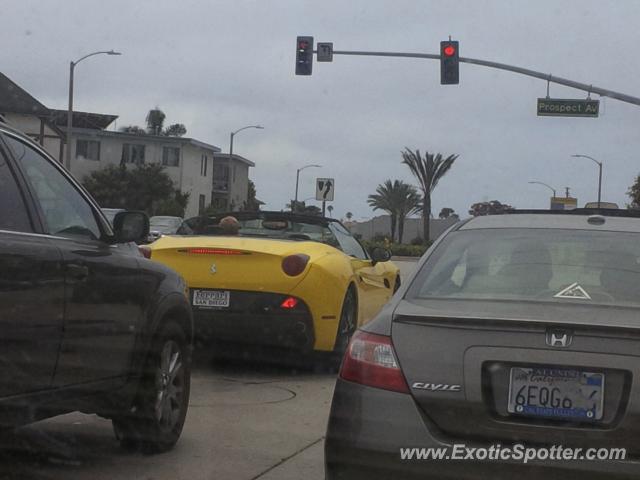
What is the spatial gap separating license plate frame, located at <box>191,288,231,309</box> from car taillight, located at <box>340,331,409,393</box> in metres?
4.38

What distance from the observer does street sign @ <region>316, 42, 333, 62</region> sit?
80.9 ft

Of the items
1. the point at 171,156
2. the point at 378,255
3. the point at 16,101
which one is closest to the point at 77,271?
the point at 378,255

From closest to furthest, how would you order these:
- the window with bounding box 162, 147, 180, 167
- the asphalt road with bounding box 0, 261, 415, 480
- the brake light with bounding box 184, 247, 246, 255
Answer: the asphalt road with bounding box 0, 261, 415, 480 < the brake light with bounding box 184, 247, 246, 255 < the window with bounding box 162, 147, 180, 167

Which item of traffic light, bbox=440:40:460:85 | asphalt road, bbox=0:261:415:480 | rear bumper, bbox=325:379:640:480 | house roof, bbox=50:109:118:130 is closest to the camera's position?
rear bumper, bbox=325:379:640:480

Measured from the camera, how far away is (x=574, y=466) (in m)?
3.34

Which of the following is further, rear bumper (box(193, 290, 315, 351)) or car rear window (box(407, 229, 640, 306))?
rear bumper (box(193, 290, 315, 351))

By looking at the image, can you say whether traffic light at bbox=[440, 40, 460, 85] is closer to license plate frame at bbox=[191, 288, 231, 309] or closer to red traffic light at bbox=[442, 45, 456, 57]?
red traffic light at bbox=[442, 45, 456, 57]

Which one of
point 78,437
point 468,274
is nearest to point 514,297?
point 468,274

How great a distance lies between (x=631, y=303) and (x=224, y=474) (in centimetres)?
248

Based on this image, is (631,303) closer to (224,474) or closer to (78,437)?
(224,474)

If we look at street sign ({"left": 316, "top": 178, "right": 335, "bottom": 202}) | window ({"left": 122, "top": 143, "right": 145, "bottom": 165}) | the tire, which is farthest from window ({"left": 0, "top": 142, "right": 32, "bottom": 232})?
window ({"left": 122, "top": 143, "right": 145, "bottom": 165})

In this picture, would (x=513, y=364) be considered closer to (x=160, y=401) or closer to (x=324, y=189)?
(x=160, y=401)

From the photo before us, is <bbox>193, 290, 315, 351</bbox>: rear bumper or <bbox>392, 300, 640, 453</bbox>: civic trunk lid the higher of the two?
<bbox>392, 300, 640, 453</bbox>: civic trunk lid

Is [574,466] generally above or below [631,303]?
below
